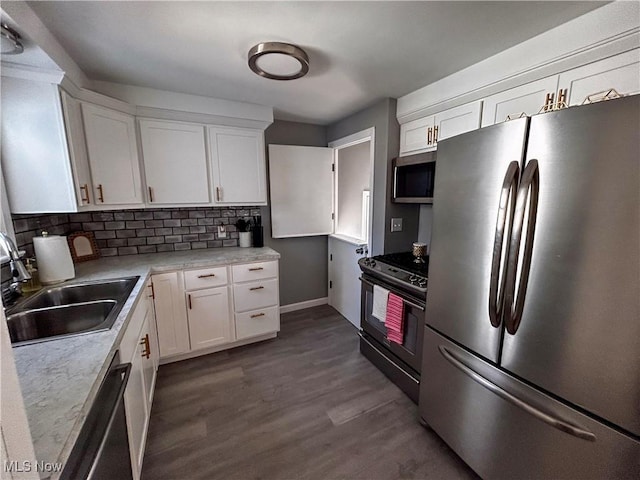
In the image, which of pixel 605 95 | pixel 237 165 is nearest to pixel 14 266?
pixel 237 165

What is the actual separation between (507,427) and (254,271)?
206 cm

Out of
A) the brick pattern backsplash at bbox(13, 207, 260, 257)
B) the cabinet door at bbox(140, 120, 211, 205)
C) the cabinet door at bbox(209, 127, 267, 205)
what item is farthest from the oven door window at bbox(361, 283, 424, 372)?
the cabinet door at bbox(140, 120, 211, 205)

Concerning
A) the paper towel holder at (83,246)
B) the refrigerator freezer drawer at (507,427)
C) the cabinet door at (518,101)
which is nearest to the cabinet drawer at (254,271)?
the paper towel holder at (83,246)

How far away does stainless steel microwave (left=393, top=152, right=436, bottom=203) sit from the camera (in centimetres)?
208

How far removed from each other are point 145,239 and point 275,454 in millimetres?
2169

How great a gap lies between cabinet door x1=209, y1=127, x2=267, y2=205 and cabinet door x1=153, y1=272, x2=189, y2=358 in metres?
0.85

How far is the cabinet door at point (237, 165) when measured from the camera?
2510mm

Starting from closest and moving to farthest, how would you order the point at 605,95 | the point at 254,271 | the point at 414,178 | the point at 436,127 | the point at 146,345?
the point at 605,95 < the point at 146,345 < the point at 436,127 < the point at 414,178 < the point at 254,271

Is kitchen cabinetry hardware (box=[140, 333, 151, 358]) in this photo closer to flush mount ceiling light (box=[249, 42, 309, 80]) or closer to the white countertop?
the white countertop

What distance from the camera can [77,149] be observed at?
1804 mm

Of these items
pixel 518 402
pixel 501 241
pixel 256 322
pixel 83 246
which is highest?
pixel 501 241

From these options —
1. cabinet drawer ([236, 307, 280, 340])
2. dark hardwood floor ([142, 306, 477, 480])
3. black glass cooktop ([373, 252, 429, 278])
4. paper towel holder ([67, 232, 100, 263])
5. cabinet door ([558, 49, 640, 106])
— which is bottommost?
dark hardwood floor ([142, 306, 477, 480])

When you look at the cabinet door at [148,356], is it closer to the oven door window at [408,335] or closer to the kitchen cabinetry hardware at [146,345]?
the kitchen cabinetry hardware at [146,345]

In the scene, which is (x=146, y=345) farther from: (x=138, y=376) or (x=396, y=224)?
(x=396, y=224)
